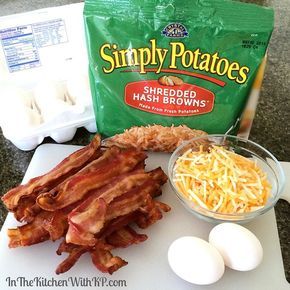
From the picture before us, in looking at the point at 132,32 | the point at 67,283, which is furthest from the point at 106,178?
the point at 132,32

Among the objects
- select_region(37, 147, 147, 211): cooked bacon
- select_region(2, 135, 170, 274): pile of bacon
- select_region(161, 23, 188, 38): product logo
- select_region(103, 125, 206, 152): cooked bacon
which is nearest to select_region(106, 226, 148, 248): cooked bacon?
select_region(2, 135, 170, 274): pile of bacon

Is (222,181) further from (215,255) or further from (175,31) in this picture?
(175,31)

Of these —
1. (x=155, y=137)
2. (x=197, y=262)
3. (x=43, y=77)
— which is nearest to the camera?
(x=197, y=262)

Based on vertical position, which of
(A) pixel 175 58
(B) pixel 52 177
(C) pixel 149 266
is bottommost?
(C) pixel 149 266

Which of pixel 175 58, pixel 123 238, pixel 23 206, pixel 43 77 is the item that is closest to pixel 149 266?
pixel 123 238

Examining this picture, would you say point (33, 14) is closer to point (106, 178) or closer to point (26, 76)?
point (26, 76)

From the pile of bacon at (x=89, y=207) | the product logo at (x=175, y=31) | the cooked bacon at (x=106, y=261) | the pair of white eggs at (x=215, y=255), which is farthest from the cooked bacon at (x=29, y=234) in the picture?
the product logo at (x=175, y=31)

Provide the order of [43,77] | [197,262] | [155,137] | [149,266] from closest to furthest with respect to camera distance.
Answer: [197,262] < [149,266] < [155,137] < [43,77]

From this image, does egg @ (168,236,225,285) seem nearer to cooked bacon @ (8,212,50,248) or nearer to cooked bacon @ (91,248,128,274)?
cooked bacon @ (91,248,128,274)
